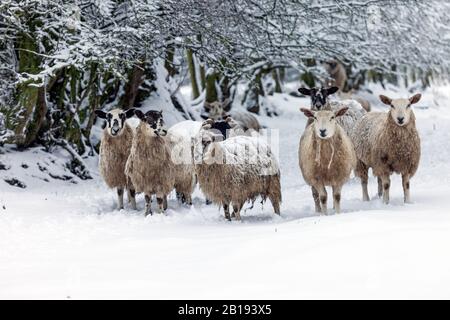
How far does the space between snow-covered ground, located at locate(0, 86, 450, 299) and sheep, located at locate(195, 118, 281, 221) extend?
35 cm

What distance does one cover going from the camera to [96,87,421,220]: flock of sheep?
9586 millimetres

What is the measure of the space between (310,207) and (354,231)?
3707 mm

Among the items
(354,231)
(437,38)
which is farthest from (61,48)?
(437,38)

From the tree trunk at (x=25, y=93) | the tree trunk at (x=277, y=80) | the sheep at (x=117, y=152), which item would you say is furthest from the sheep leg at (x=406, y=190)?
the tree trunk at (x=277, y=80)

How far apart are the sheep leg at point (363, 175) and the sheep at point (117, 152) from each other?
10.6 ft

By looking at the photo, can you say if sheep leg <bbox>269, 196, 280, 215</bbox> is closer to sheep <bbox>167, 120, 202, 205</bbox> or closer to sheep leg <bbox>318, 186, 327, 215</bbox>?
sheep leg <bbox>318, 186, 327, 215</bbox>

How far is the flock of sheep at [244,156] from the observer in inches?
377

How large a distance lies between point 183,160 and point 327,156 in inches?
96.4

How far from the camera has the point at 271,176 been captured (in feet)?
32.4

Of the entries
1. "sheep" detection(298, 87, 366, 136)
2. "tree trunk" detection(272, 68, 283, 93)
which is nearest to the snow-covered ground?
"sheep" detection(298, 87, 366, 136)

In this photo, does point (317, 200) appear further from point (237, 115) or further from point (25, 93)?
point (237, 115)

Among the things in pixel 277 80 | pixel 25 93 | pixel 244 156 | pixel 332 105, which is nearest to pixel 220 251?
pixel 244 156

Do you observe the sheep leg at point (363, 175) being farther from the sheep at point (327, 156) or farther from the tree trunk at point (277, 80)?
the tree trunk at point (277, 80)
